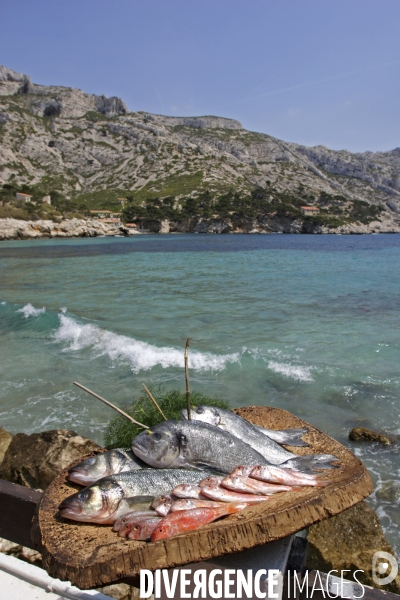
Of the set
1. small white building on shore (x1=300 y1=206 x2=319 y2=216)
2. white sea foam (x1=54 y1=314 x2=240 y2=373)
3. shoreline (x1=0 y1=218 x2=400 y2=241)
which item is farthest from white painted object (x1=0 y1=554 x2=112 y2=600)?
small white building on shore (x1=300 y1=206 x2=319 y2=216)

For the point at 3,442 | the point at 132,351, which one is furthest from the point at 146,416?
the point at 132,351

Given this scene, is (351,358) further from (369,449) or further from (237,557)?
(237,557)

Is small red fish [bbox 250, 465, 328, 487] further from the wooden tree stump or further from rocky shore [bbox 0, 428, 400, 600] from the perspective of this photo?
rocky shore [bbox 0, 428, 400, 600]

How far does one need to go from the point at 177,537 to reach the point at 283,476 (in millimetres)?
662

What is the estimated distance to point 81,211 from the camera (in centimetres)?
9338

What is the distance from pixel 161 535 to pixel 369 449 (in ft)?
18.4

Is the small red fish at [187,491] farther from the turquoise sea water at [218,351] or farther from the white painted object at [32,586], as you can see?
the turquoise sea water at [218,351]

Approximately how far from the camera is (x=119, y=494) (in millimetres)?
2111

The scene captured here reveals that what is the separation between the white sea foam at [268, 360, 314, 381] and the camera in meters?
9.42

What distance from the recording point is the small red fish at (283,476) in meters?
2.01

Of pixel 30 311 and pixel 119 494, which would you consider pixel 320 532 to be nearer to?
pixel 119 494

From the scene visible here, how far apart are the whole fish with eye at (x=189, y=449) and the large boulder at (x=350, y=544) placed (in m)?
2.11

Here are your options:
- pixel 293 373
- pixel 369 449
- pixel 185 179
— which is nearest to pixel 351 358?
pixel 293 373

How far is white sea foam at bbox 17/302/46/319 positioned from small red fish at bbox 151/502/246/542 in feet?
49.0
